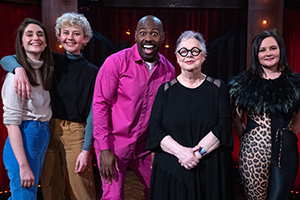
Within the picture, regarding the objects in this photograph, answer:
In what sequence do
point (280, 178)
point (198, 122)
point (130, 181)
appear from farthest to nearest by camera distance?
point (130, 181), point (280, 178), point (198, 122)

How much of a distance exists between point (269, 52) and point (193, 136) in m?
0.84

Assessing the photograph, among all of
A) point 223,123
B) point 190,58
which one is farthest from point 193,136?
point 190,58

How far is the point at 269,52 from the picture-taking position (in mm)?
2600

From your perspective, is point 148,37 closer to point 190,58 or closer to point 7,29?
point 190,58

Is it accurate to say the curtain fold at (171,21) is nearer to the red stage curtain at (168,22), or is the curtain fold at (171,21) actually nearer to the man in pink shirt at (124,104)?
the red stage curtain at (168,22)

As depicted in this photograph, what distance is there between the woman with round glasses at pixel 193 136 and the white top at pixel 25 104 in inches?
32.2

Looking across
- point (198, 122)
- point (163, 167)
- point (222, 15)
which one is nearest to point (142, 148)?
point (163, 167)

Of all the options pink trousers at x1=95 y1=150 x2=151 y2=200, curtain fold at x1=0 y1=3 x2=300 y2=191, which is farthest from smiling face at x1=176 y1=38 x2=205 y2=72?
curtain fold at x1=0 y1=3 x2=300 y2=191

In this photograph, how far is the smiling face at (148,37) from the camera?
274 centimetres

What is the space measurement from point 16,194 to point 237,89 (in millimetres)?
1693

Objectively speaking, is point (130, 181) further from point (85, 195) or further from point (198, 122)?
point (198, 122)

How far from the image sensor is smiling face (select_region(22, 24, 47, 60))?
8.42 feet

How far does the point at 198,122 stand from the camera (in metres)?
2.33

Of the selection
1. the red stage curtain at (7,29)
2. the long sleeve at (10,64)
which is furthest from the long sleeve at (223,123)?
the red stage curtain at (7,29)
